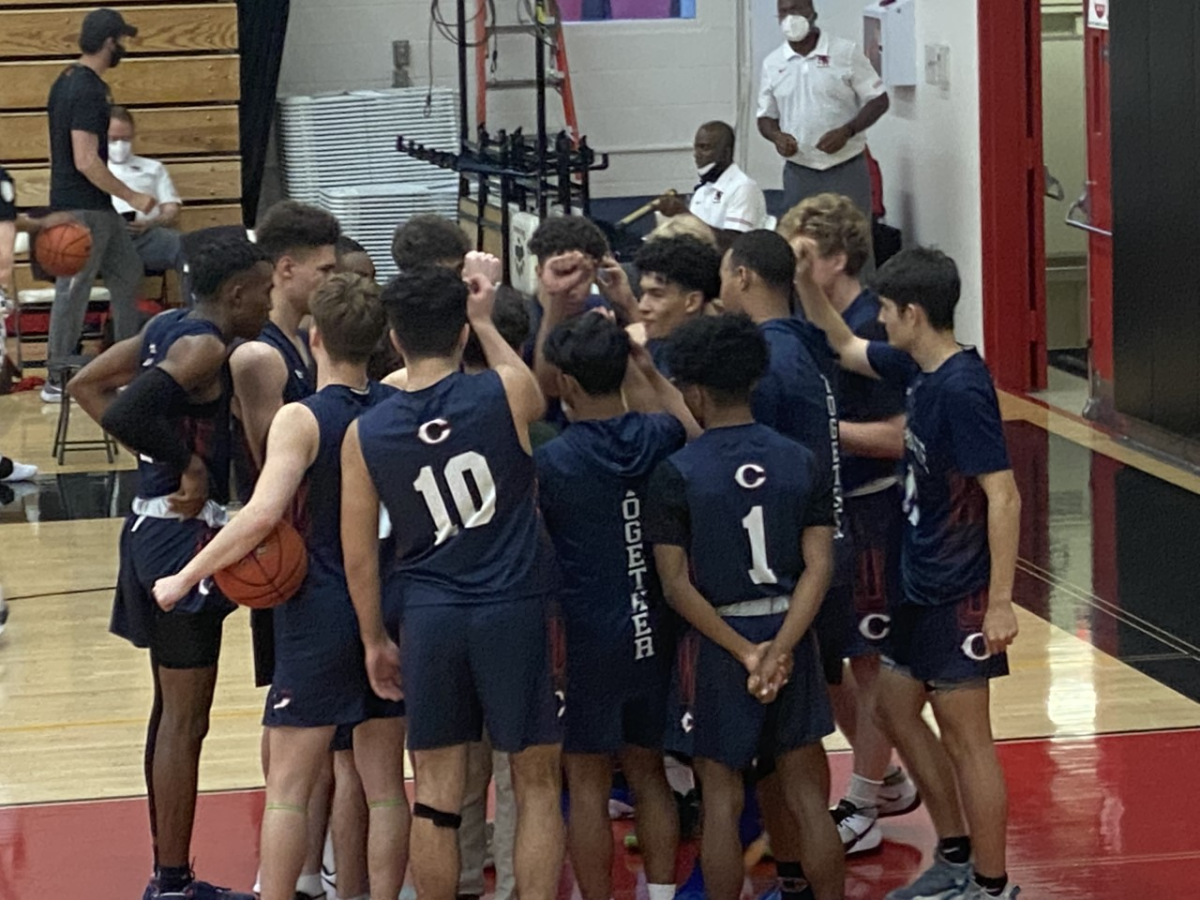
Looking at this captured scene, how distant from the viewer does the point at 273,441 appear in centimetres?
428

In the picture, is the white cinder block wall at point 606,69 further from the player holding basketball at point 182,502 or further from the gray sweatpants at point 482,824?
the gray sweatpants at point 482,824

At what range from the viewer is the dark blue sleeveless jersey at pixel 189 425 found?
464 centimetres

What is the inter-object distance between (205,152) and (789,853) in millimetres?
9579

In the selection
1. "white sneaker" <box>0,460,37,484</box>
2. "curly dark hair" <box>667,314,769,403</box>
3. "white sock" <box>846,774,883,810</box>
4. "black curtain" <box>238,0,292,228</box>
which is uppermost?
"black curtain" <box>238,0,292,228</box>

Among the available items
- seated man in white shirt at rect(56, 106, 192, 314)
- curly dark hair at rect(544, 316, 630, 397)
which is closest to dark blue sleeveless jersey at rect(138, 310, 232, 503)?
curly dark hair at rect(544, 316, 630, 397)

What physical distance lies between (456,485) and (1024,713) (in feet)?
9.08

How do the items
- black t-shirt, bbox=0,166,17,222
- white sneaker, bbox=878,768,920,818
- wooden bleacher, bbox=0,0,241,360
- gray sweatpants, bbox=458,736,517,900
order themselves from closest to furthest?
1. gray sweatpants, bbox=458,736,517,900
2. white sneaker, bbox=878,768,920,818
3. black t-shirt, bbox=0,166,17,222
4. wooden bleacher, bbox=0,0,241,360

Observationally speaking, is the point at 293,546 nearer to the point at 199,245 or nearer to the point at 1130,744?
the point at 199,245

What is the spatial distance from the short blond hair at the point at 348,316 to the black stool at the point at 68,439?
598cm

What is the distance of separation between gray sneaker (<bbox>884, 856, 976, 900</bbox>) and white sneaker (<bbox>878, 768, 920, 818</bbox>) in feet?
2.17

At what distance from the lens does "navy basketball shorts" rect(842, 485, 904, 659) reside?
502 centimetres

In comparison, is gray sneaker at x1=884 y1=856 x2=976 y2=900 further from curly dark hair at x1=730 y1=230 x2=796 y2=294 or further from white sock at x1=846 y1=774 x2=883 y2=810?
curly dark hair at x1=730 y1=230 x2=796 y2=294

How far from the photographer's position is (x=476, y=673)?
4195 millimetres

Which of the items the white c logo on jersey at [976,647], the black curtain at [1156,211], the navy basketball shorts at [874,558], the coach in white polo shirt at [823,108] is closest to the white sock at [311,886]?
the navy basketball shorts at [874,558]
